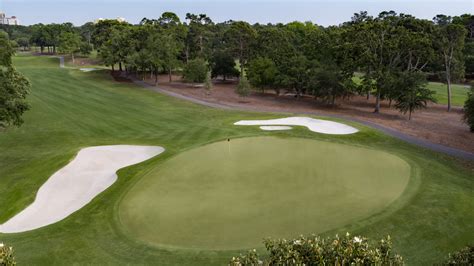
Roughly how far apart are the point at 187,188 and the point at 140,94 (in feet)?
140

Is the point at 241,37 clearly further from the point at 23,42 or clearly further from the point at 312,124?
the point at 23,42

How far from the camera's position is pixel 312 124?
1538 inches

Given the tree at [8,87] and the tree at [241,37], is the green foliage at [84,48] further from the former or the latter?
the tree at [8,87]

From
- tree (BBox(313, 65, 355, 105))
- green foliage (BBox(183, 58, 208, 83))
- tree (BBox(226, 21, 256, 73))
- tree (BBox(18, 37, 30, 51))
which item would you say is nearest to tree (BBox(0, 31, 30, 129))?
tree (BBox(313, 65, 355, 105))

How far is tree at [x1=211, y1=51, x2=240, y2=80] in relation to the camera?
2985 inches

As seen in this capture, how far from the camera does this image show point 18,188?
2312 cm

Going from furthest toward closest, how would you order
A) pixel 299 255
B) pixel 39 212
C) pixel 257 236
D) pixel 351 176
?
pixel 351 176 → pixel 39 212 → pixel 257 236 → pixel 299 255

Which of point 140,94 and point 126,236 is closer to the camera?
point 126,236

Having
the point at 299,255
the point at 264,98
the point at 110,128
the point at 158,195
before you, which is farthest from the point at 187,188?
the point at 264,98

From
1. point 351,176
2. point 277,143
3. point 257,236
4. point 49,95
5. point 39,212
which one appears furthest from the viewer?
point 49,95

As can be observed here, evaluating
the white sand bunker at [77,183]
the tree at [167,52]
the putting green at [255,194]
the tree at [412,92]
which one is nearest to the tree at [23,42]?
the tree at [167,52]

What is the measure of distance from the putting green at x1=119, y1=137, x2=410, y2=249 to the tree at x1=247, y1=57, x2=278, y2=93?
3450 centimetres

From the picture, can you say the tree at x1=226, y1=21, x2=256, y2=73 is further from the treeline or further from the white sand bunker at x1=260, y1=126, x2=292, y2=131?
the white sand bunker at x1=260, y1=126, x2=292, y2=131

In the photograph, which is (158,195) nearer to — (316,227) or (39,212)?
(39,212)
